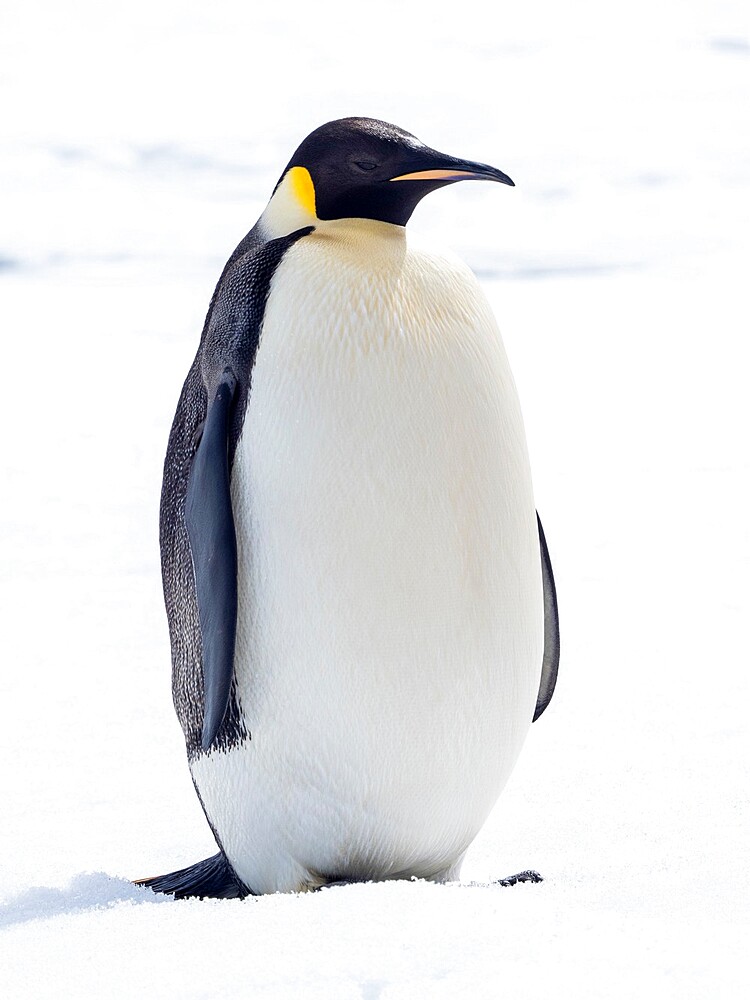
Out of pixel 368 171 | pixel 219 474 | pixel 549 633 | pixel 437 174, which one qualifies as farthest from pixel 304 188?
pixel 549 633

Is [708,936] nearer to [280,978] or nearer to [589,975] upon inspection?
[589,975]

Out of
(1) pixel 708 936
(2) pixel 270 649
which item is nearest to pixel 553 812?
(2) pixel 270 649

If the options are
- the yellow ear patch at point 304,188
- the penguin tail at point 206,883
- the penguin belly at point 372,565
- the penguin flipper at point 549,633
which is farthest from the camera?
the penguin flipper at point 549,633

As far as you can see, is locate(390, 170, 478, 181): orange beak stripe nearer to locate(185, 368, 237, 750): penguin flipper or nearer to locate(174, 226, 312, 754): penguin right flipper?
locate(174, 226, 312, 754): penguin right flipper

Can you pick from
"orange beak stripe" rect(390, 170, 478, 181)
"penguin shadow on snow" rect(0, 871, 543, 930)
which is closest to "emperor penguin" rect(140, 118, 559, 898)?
"orange beak stripe" rect(390, 170, 478, 181)

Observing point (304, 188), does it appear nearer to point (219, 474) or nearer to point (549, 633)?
point (219, 474)

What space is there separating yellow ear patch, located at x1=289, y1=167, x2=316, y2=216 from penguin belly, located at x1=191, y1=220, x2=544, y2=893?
6 cm

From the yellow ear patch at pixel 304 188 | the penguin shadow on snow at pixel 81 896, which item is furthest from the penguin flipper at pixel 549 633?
the yellow ear patch at pixel 304 188

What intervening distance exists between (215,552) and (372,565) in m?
0.25

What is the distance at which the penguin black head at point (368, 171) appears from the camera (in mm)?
2066

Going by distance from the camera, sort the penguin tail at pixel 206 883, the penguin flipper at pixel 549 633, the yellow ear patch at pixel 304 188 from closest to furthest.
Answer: the yellow ear patch at pixel 304 188 < the penguin tail at pixel 206 883 < the penguin flipper at pixel 549 633

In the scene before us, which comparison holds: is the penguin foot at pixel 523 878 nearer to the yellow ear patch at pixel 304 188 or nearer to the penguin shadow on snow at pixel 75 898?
the penguin shadow on snow at pixel 75 898

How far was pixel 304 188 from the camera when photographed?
2146mm

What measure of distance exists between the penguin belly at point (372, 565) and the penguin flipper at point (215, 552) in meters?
0.04
